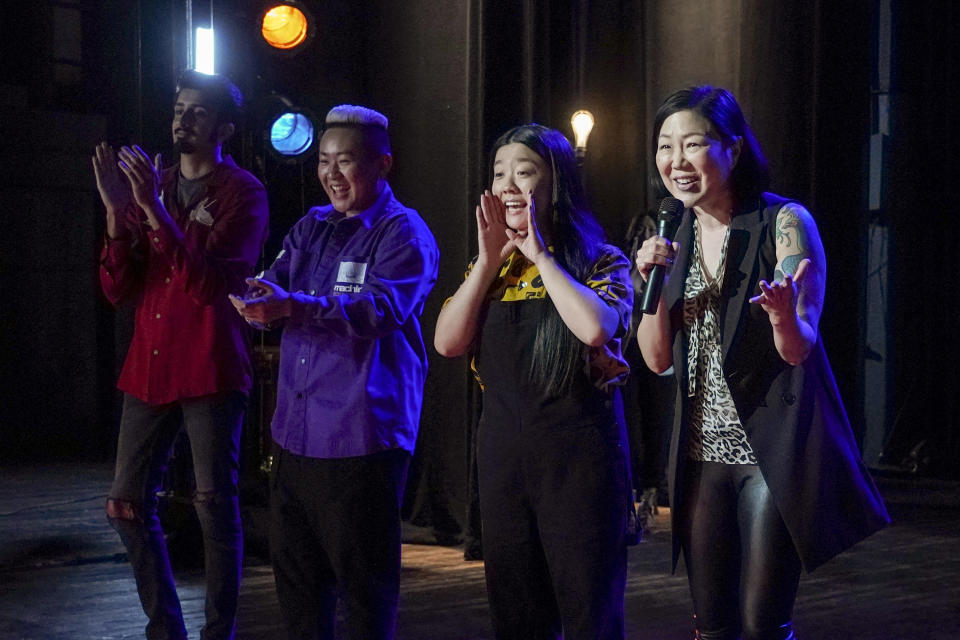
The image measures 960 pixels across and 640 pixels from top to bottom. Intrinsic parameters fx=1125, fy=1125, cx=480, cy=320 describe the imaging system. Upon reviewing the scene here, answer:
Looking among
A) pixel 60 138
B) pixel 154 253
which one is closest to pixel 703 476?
pixel 154 253

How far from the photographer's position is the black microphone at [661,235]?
7.20 ft

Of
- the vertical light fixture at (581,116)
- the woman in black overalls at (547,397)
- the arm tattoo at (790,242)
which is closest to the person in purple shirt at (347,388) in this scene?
the woman in black overalls at (547,397)

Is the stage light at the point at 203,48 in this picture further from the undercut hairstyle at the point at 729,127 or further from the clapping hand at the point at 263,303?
the undercut hairstyle at the point at 729,127

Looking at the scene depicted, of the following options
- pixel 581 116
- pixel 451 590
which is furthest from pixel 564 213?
pixel 581 116

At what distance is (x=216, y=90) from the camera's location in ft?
10.6

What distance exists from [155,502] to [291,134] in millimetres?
2161

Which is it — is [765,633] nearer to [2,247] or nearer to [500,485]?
[500,485]

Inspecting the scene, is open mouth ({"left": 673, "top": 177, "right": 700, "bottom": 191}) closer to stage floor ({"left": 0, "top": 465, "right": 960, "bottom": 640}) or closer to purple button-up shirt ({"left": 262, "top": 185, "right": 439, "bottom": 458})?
purple button-up shirt ({"left": 262, "top": 185, "right": 439, "bottom": 458})

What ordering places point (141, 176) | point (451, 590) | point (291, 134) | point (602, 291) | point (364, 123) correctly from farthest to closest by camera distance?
point (291, 134)
point (451, 590)
point (141, 176)
point (364, 123)
point (602, 291)

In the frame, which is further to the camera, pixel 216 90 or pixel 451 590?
pixel 451 590

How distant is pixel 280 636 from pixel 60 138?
5610 millimetres

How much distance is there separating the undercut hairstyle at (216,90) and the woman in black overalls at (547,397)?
1.15m

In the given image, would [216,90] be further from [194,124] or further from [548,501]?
[548,501]

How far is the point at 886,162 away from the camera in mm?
7320
